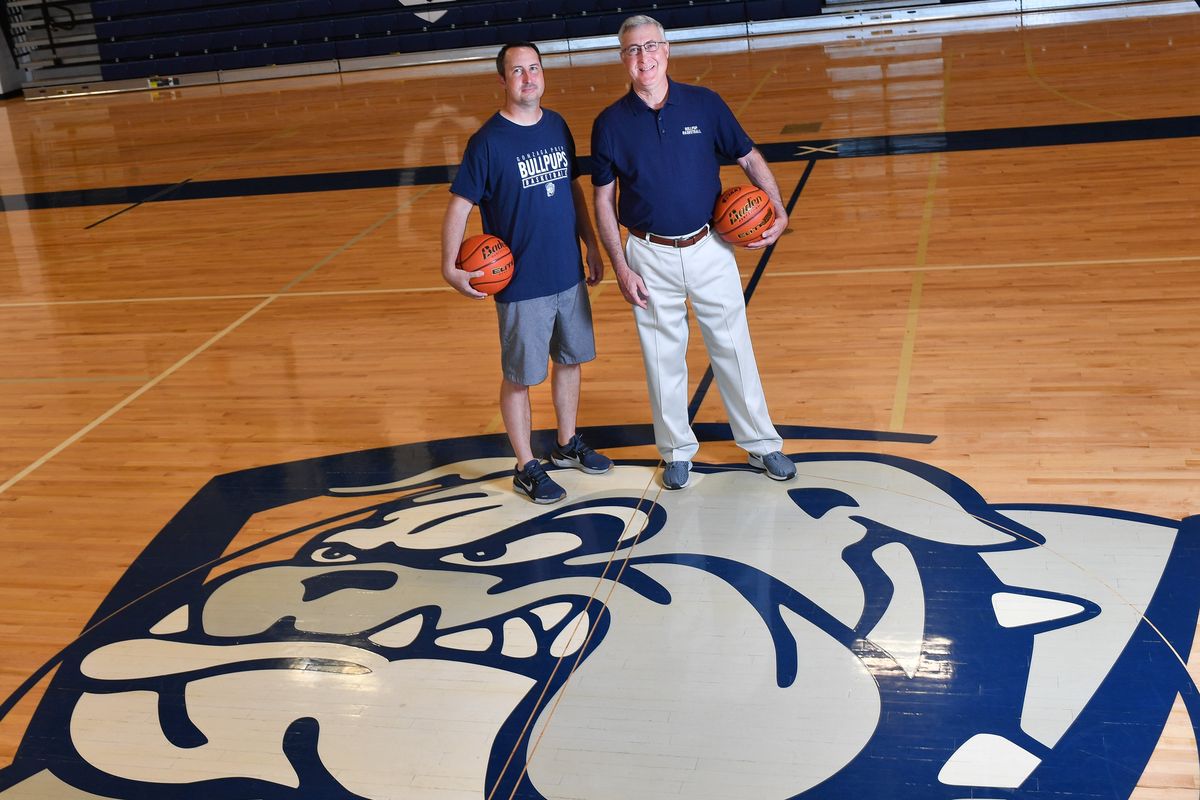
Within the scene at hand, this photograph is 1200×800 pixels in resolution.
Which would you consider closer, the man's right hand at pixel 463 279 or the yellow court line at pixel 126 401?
the man's right hand at pixel 463 279

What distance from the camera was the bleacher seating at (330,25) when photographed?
696 inches

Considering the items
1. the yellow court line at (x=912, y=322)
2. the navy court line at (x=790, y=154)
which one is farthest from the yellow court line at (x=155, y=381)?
the yellow court line at (x=912, y=322)

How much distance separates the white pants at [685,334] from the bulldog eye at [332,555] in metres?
1.21

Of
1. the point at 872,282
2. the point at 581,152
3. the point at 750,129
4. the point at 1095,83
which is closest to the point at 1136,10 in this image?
the point at 1095,83

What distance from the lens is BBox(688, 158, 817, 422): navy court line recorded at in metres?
5.20

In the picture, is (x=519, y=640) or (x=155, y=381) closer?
(x=519, y=640)

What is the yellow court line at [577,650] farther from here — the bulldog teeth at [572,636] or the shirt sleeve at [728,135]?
the shirt sleeve at [728,135]

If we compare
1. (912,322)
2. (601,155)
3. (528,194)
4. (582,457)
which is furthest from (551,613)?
(912,322)

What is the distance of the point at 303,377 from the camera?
6.05m

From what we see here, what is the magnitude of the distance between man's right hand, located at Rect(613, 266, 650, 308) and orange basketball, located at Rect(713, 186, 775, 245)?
329mm

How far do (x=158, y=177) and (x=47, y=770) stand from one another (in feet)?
31.6

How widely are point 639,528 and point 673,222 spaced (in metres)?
1.08

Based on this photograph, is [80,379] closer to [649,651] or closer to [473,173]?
[473,173]

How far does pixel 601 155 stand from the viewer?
393cm
